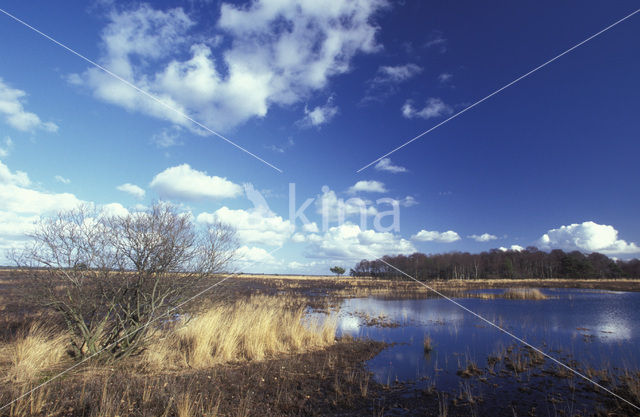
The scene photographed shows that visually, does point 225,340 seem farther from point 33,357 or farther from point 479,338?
point 479,338

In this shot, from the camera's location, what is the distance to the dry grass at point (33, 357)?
718 centimetres

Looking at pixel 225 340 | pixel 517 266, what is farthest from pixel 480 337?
pixel 517 266

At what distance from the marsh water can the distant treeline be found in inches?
3015

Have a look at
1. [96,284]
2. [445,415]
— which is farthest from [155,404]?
[445,415]

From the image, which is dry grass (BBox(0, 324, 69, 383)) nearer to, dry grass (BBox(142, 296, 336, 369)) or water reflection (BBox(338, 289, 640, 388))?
dry grass (BBox(142, 296, 336, 369))

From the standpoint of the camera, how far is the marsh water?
1054cm

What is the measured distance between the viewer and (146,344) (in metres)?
9.20

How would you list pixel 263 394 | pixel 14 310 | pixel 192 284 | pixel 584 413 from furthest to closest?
pixel 14 310, pixel 192 284, pixel 263 394, pixel 584 413

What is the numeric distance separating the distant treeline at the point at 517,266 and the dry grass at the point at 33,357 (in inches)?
3854

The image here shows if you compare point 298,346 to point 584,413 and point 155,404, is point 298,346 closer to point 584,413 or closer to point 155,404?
point 155,404

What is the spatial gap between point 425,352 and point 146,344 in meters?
10.5

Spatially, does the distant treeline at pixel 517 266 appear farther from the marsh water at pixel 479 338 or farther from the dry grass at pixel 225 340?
the dry grass at pixel 225 340

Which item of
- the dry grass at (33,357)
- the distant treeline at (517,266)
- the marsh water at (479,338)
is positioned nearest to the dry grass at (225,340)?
the dry grass at (33,357)

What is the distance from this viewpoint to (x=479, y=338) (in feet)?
49.0
